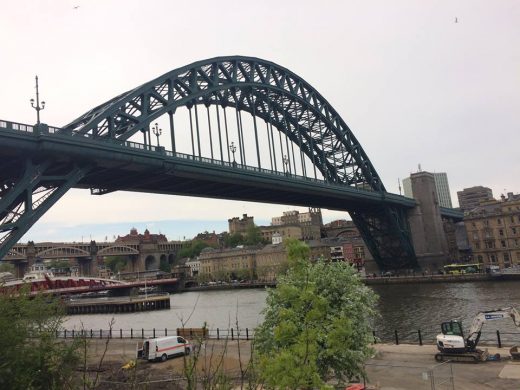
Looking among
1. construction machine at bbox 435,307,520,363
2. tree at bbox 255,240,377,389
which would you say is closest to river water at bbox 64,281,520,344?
construction machine at bbox 435,307,520,363

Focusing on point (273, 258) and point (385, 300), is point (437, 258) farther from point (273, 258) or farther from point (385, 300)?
point (273, 258)

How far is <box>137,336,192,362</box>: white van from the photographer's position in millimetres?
27438

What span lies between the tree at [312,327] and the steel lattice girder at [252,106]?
1077 inches

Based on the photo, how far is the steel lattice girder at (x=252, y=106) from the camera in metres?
45.3

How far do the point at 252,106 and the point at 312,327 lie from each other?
6134 centimetres

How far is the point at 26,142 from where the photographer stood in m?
33.6

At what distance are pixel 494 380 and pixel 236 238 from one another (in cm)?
17713

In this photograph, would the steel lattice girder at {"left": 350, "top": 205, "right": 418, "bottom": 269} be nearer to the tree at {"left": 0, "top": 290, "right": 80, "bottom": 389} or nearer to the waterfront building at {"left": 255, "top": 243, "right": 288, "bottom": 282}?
the waterfront building at {"left": 255, "top": 243, "right": 288, "bottom": 282}

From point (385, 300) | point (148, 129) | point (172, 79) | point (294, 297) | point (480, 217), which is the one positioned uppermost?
point (172, 79)

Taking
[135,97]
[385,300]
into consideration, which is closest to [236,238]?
[385,300]

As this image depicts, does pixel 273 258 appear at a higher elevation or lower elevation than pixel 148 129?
lower

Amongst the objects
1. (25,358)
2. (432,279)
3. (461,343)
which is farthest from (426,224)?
(25,358)

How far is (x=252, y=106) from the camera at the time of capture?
237ft

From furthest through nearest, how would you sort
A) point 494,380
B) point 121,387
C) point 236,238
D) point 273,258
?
point 236,238, point 273,258, point 121,387, point 494,380
